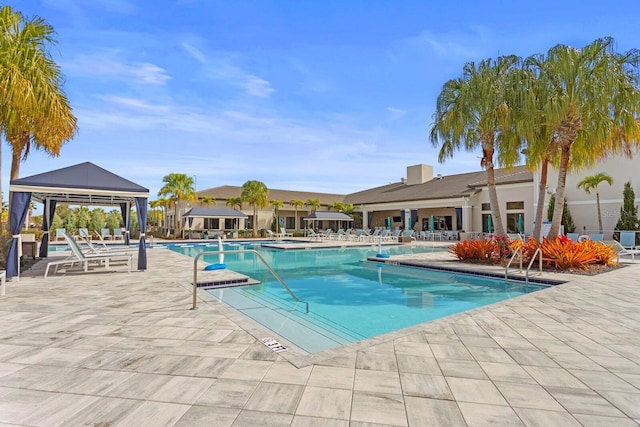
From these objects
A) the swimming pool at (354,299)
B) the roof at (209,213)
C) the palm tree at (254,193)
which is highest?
the palm tree at (254,193)

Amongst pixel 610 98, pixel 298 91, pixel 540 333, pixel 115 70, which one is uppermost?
pixel 298 91

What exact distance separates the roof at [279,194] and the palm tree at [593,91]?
26.4 meters

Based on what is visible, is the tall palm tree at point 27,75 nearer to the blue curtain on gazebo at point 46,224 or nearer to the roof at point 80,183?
the roof at point 80,183

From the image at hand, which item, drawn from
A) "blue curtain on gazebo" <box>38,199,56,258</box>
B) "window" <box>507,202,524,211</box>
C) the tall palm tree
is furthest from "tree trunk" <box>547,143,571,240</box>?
"blue curtain on gazebo" <box>38,199,56,258</box>

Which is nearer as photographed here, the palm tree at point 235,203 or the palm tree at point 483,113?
the palm tree at point 483,113

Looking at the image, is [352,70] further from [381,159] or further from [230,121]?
[381,159]

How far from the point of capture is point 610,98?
9430 millimetres

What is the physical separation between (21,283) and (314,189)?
1331 inches

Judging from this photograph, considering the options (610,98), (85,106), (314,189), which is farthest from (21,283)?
(314,189)

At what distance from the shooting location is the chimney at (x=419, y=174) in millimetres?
34906

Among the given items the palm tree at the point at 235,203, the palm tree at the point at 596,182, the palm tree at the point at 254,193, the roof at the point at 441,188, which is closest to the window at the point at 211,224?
the palm tree at the point at 235,203

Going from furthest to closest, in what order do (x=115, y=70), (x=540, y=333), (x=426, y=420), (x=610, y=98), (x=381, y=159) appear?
(x=381, y=159) < (x=115, y=70) < (x=610, y=98) < (x=540, y=333) < (x=426, y=420)

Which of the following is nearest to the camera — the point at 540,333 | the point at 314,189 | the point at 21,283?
the point at 540,333

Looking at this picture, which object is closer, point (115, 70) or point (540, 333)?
point (540, 333)
